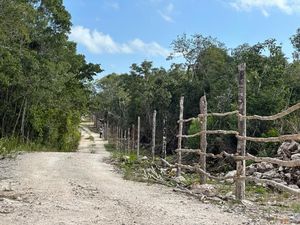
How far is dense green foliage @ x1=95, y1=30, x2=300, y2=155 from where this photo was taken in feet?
58.6

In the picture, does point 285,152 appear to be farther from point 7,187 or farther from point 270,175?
point 7,187

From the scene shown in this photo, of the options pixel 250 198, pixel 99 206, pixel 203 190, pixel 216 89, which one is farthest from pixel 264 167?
pixel 216 89

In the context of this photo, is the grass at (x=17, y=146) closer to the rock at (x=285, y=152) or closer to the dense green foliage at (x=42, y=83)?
the dense green foliage at (x=42, y=83)

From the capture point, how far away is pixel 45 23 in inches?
915

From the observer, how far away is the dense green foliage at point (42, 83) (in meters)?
21.6

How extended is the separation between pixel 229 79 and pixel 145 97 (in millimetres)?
11805

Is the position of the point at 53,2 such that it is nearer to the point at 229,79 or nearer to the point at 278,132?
the point at 229,79

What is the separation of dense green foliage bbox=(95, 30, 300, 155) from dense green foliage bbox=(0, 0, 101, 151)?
659 centimetres

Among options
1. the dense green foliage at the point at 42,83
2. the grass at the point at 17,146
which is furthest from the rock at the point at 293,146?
the dense green foliage at the point at 42,83

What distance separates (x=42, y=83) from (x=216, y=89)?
882cm

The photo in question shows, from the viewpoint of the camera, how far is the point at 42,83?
2217cm

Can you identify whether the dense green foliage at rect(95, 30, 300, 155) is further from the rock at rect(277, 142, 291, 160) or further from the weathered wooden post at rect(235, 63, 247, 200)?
the weathered wooden post at rect(235, 63, 247, 200)

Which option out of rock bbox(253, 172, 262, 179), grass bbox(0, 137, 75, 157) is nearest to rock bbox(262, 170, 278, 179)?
rock bbox(253, 172, 262, 179)

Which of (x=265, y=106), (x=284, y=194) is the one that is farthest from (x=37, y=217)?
(x=265, y=106)
